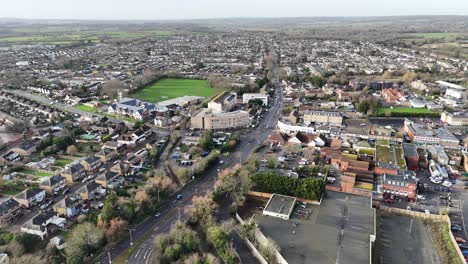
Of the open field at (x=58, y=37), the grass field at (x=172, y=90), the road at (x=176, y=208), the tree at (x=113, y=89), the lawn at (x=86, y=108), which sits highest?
the open field at (x=58, y=37)

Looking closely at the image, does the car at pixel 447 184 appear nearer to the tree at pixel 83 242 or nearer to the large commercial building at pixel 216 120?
the large commercial building at pixel 216 120

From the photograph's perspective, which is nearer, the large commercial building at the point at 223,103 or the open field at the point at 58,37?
the large commercial building at the point at 223,103

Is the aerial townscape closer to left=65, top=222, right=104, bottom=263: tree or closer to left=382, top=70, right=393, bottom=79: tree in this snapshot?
left=65, top=222, right=104, bottom=263: tree

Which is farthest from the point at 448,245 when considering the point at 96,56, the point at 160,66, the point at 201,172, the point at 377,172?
the point at 96,56

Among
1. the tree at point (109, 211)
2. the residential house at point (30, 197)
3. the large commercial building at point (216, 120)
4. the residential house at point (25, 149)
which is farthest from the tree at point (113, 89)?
the tree at point (109, 211)

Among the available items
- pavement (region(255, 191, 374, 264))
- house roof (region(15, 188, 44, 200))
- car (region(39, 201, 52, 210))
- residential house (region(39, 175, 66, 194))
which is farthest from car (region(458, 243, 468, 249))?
house roof (region(15, 188, 44, 200))

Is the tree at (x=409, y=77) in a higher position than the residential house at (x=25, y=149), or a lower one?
higher
